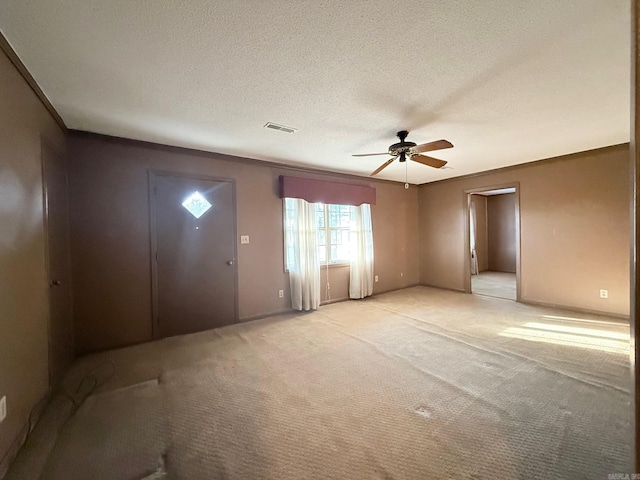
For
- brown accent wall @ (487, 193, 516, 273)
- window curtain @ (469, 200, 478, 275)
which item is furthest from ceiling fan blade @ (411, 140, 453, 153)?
brown accent wall @ (487, 193, 516, 273)

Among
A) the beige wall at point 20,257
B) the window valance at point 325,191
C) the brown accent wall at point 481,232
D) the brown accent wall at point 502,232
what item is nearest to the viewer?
the beige wall at point 20,257

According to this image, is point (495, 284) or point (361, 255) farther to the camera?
point (495, 284)

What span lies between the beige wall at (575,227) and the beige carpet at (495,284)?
763 millimetres

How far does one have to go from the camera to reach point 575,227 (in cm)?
390

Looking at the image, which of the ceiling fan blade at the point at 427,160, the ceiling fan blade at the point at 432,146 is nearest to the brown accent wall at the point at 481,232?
the ceiling fan blade at the point at 427,160

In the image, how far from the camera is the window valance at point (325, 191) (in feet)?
13.5

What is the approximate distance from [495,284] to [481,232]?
99.0 inches

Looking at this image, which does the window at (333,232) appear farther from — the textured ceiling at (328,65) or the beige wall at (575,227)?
the beige wall at (575,227)

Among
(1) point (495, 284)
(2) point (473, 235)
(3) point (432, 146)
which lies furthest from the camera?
(2) point (473, 235)

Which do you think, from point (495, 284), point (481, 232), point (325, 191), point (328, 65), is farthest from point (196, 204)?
point (481, 232)

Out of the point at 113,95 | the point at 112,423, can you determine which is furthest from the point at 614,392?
the point at 113,95

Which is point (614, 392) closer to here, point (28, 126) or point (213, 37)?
point (213, 37)

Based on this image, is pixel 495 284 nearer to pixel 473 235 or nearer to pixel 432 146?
pixel 473 235

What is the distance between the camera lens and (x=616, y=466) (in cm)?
143
